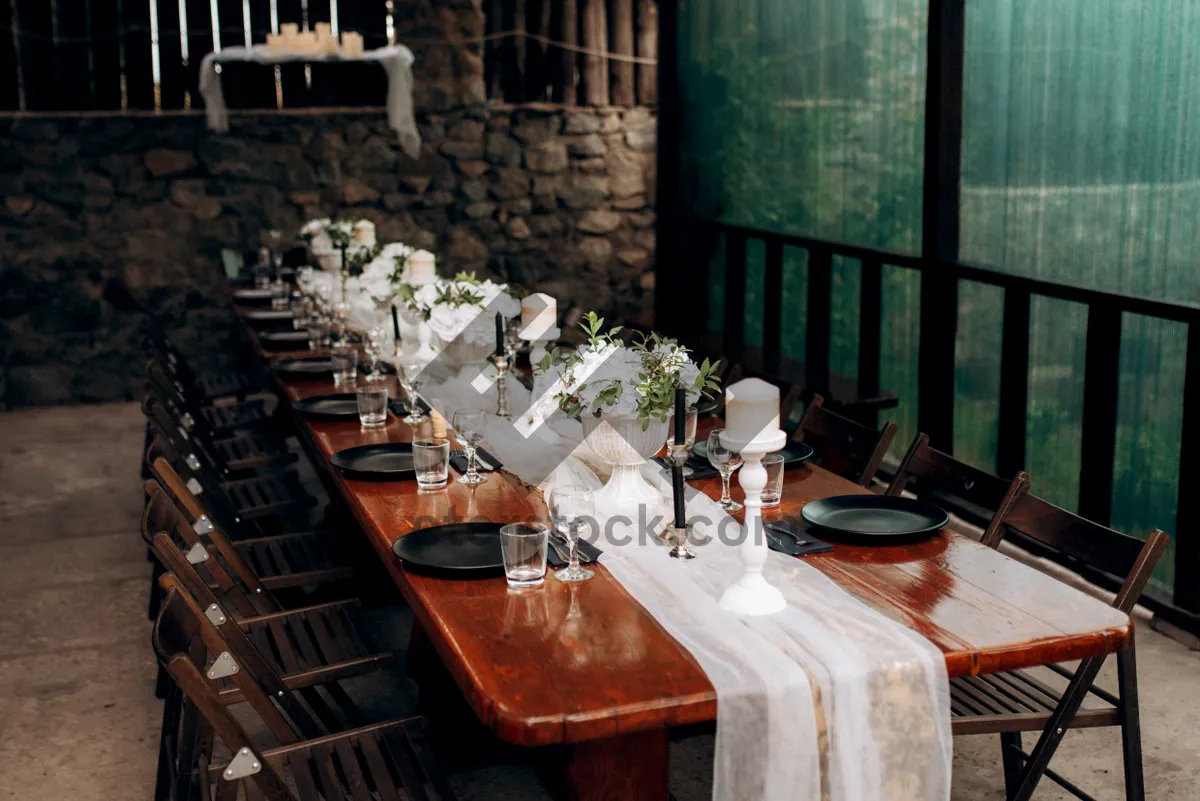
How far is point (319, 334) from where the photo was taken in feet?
18.3

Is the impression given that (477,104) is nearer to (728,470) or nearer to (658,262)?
(658,262)

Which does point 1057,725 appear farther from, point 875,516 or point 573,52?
point 573,52

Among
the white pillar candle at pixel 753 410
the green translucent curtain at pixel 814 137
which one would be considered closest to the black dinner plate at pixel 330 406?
the white pillar candle at pixel 753 410

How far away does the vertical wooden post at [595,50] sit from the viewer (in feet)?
28.0

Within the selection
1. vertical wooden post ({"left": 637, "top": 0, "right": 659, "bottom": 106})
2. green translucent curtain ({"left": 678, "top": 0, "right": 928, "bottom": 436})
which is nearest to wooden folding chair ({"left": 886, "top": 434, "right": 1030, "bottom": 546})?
green translucent curtain ({"left": 678, "top": 0, "right": 928, "bottom": 436})

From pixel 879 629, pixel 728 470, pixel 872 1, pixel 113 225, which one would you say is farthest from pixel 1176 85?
pixel 113 225

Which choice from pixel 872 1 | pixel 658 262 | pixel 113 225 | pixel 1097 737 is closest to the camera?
pixel 1097 737

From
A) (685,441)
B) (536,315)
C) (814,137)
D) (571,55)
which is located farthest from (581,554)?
(571,55)

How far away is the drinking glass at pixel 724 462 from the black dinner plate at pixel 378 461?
83 cm

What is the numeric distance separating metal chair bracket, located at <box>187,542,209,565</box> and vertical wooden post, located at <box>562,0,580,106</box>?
19.8 feet

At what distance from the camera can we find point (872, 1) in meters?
6.09

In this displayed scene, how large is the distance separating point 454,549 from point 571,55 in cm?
Answer: 636

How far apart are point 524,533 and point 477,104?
6430 mm

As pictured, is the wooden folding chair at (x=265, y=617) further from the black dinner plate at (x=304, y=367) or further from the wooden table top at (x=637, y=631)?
the black dinner plate at (x=304, y=367)
